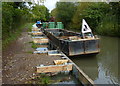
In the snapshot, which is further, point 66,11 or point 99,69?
point 66,11

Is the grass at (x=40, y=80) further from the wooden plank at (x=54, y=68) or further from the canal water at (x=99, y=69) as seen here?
the canal water at (x=99, y=69)

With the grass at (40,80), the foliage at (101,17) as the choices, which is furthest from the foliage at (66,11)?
the grass at (40,80)

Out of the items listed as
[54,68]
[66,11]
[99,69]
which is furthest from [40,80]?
[66,11]

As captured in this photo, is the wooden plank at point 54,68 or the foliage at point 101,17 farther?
the foliage at point 101,17

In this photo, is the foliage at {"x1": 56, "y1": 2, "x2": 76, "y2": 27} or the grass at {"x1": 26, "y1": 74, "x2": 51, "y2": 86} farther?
the foliage at {"x1": 56, "y1": 2, "x2": 76, "y2": 27}

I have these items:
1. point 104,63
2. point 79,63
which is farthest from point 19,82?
point 104,63

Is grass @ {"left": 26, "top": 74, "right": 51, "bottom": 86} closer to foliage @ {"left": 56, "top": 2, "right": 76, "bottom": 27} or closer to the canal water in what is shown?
the canal water

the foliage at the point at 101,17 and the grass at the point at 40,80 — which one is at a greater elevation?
the foliage at the point at 101,17

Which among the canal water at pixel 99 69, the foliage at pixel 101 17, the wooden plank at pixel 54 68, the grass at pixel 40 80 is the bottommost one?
the canal water at pixel 99 69

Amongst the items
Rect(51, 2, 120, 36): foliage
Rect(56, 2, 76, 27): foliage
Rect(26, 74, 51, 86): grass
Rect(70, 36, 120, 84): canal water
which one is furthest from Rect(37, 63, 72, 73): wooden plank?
Rect(56, 2, 76, 27): foliage

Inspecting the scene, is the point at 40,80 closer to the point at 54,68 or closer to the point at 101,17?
the point at 54,68

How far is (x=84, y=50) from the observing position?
895 cm

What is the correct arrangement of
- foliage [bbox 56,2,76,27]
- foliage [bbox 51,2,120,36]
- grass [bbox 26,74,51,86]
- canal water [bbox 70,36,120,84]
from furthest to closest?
foliage [bbox 56,2,76,27], foliage [bbox 51,2,120,36], canal water [bbox 70,36,120,84], grass [bbox 26,74,51,86]

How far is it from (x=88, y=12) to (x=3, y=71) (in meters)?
21.8
